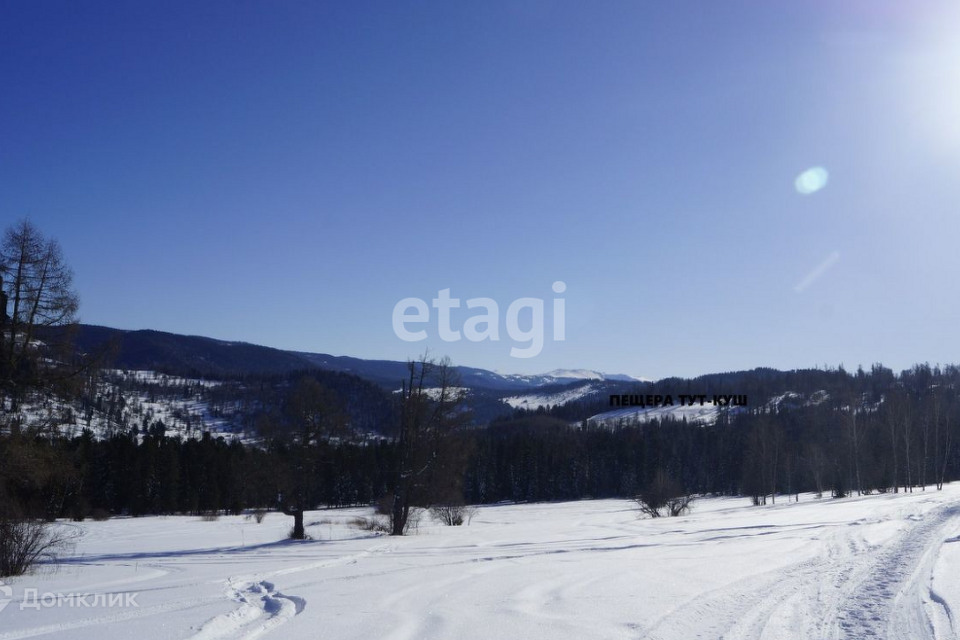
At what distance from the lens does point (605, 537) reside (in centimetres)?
1869

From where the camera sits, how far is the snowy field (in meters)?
6.54

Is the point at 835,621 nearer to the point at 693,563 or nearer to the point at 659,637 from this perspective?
the point at 659,637

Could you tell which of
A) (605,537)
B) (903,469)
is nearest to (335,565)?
(605,537)

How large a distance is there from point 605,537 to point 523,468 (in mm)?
72540

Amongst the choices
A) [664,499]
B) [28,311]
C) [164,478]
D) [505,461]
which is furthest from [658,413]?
[28,311]

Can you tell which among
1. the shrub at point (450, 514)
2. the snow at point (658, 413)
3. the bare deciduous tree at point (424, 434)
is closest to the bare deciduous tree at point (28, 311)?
the bare deciduous tree at point (424, 434)

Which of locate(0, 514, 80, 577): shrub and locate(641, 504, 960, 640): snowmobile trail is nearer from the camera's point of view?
locate(641, 504, 960, 640): snowmobile trail

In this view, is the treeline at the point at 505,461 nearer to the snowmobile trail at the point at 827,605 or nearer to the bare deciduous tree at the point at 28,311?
the bare deciduous tree at the point at 28,311

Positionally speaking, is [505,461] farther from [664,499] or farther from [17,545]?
[17,545]

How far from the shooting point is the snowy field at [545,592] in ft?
21.5

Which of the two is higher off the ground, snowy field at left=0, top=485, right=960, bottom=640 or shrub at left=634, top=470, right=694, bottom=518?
snowy field at left=0, top=485, right=960, bottom=640

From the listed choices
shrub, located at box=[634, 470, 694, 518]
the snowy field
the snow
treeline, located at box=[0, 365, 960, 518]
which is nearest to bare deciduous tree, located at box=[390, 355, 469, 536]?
treeline, located at box=[0, 365, 960, 518]

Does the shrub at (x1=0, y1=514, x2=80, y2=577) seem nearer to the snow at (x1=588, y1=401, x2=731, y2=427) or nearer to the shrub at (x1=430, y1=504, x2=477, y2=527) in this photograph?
the shrub at (x1=430, y1=504, x2=477, y2=527)

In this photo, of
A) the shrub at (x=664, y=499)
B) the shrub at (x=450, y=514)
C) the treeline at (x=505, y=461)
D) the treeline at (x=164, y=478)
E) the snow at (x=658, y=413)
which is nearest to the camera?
the treeline at (x=505, y=461)
